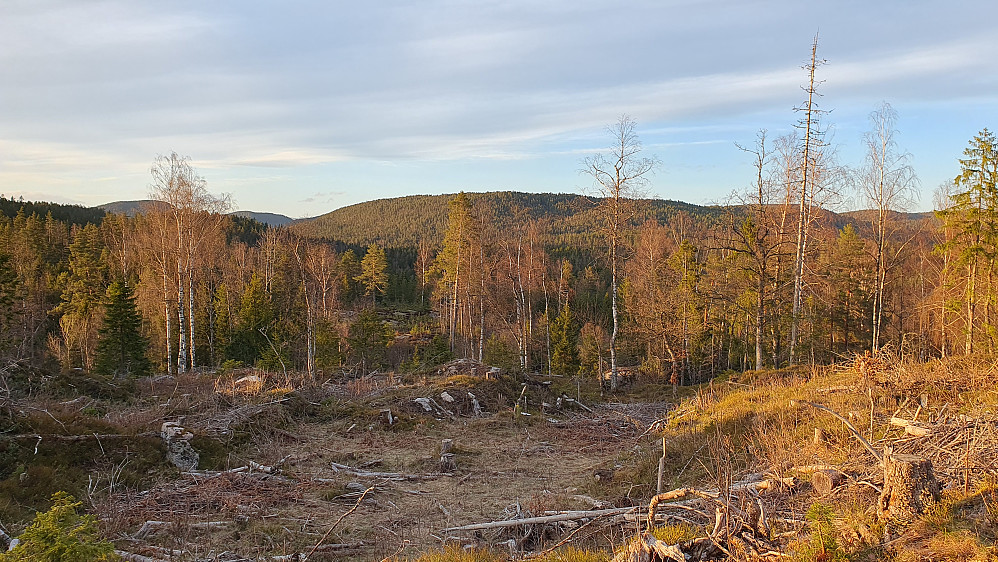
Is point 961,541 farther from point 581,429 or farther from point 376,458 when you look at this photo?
point 581,429

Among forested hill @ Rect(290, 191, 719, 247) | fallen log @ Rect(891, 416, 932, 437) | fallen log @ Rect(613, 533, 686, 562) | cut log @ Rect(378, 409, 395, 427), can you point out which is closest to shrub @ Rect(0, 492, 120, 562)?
fallen log @ Rect(613, 533, 686, 562)

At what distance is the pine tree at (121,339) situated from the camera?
88.3 feet

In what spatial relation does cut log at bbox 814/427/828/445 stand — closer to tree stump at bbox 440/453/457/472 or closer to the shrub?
tree stump at bbox 440/453/457/472

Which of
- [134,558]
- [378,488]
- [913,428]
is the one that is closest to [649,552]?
[913,428]

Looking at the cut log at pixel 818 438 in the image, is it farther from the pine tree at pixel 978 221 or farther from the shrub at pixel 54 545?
the pine tree at pixel 978 221

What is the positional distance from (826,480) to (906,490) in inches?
39.7

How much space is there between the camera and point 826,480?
478 cm

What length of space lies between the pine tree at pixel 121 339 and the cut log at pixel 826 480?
29991 millimetres

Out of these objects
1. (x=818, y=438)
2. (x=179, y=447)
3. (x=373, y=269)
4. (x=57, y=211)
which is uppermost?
(x=57, y=211)

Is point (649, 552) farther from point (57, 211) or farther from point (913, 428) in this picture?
point (57, 211)

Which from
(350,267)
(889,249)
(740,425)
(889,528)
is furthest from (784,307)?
(350,267)

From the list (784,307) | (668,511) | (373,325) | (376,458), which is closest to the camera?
(668,511)

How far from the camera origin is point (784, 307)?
21516 millimetres

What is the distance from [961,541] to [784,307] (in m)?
20.1
